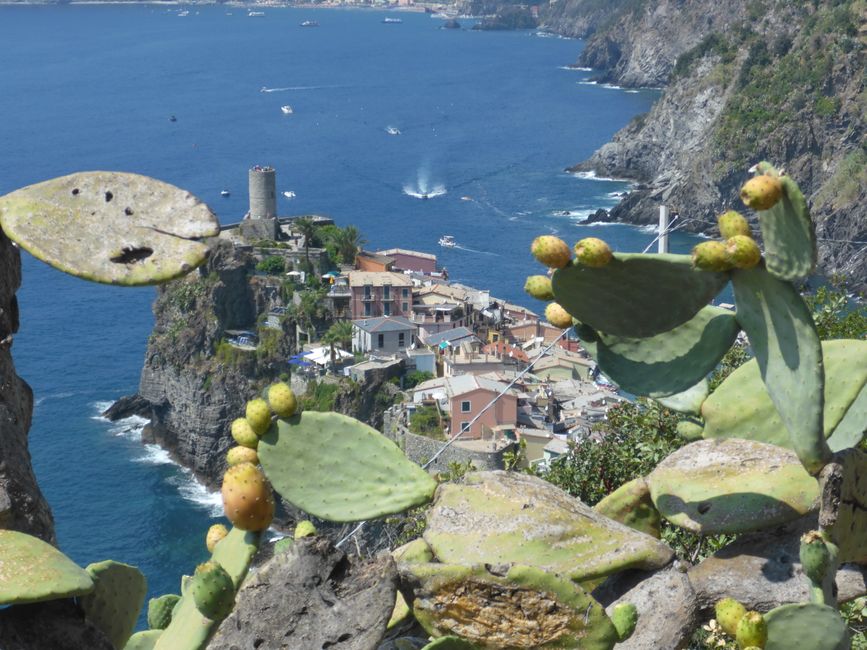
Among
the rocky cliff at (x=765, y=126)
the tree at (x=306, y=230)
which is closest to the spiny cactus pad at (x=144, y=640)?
the tree at (x=306, y=230)

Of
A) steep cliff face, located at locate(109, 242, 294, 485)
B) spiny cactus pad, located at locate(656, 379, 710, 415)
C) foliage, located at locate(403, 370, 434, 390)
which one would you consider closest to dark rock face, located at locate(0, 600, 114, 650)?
spiny cactus pad, located at locate(656, 379, 710, 415)

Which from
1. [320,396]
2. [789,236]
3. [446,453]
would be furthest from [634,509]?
[320,396]

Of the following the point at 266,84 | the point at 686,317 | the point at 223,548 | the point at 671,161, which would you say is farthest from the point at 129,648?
the point at 266,84

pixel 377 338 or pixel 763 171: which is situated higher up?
pixel 763 171

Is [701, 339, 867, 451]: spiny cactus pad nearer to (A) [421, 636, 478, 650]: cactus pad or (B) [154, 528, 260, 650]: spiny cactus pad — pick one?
(A) [421, 636, 478, 650]: cactus pad

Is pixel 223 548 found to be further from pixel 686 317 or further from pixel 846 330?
pixel 846 330

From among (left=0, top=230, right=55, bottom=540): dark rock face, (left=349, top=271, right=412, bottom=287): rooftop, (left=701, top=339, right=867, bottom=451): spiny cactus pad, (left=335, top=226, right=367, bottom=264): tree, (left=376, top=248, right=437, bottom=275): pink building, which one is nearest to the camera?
(left=0, top=230, right=55, bottom=540): dark rock face
